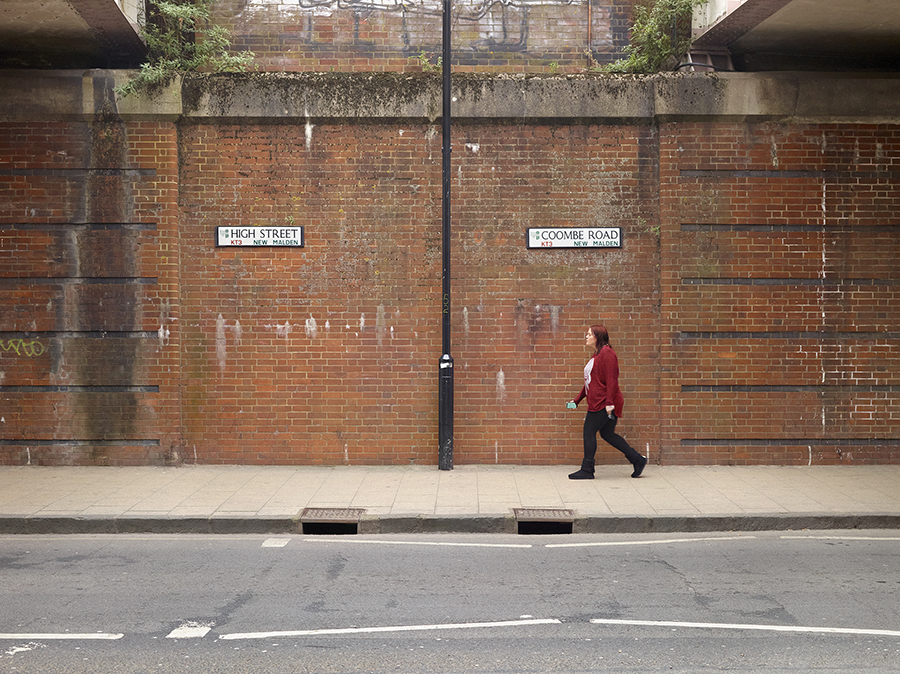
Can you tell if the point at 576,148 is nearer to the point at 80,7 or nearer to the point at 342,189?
the point at 342,189

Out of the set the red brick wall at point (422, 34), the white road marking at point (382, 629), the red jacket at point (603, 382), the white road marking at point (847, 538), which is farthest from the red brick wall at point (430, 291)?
the white road marking at point (382, 629)

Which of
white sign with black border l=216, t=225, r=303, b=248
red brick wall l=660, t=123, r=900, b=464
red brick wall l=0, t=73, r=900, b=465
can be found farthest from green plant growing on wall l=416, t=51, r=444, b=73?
red brick wall l=660, t=123, r=900, b=464

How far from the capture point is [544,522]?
7.50 m

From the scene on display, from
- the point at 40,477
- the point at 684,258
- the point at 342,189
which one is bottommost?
the point at 40,477

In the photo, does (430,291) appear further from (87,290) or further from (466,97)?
(87,290)

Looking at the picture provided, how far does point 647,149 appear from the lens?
10.1m

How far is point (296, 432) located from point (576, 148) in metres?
5.26

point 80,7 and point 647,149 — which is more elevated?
point 80,7

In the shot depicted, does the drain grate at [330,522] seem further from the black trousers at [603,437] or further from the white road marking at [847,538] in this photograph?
the white road marking at [847,538]

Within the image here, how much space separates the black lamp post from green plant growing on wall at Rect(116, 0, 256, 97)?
2.67 metres

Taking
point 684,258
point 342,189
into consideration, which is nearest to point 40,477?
point 342,189

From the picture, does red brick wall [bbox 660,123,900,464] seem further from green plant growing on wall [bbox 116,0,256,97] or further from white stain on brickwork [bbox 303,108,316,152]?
green plant growing on wall [bbox 116,0,256,97]

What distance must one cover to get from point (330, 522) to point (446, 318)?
10.7 ft

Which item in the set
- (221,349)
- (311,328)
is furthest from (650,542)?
(221,349)
